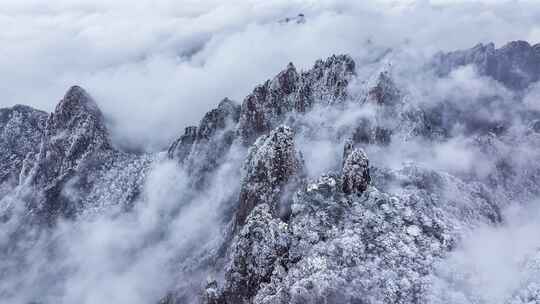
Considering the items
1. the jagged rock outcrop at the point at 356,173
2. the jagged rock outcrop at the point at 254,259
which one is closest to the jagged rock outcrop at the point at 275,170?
the jagged rock outcrop at the point at 356,173

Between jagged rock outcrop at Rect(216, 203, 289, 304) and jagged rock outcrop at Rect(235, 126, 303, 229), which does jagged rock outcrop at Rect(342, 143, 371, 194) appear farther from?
jagged rock outcrop at Rect(235, 126, 303, 229)

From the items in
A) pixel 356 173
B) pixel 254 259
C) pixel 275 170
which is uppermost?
pixel 356 173

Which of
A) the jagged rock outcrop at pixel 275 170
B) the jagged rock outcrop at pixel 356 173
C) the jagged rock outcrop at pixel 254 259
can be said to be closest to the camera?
the jagged rock outcrop at pixel 254 259

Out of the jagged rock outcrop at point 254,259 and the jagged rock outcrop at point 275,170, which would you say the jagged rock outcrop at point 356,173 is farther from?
the jagged rock outcrop at point 275,170

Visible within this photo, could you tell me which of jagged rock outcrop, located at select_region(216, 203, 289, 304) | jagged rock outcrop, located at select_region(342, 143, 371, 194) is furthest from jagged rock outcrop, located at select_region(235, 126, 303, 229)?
jagged rock outcrop, located at select_region(216, 203, 289, 304)

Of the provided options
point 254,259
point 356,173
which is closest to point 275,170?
point 356,173

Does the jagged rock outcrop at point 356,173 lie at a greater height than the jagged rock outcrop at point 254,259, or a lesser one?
greater

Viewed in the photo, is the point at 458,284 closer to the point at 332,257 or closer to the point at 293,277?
the point at 332,257

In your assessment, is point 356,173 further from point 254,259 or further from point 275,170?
point 254,259

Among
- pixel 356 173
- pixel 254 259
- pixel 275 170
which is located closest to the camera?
pixel 254 259

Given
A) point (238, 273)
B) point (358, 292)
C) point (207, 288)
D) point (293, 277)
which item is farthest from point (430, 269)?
point (207, 288)

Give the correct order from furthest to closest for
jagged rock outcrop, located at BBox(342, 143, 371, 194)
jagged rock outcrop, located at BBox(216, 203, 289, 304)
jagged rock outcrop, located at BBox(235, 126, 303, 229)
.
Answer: jagged rock outcrop, located at BBox(235, 126, 303, 229) < jagged rock outcrop, located at BBox(342, 143, 371, 194) < jagged rock outcrop, located at BBox(216, 203, 289, 304)

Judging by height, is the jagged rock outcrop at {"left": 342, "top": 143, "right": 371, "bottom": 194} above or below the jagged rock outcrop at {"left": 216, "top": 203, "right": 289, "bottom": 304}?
above

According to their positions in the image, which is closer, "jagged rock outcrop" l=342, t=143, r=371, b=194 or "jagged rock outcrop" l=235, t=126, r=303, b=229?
"jagged rock outcrop" l=342, t=143, r=371, b=194
